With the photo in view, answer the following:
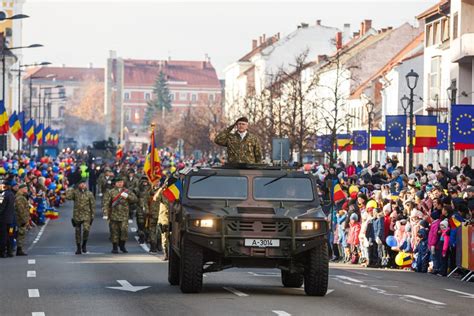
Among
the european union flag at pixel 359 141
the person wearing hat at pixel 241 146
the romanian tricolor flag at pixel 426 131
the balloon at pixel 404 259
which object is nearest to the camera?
the person wearing hat at pixel 241 146

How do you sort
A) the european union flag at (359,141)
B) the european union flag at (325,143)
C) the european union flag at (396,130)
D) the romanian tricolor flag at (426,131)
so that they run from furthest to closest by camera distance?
the european union flag at (325,143)
the european union flag at (359,141)
the european union flag at (396,130)
the romanian tricolor flag at (426,131)

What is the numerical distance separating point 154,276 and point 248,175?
159 inches

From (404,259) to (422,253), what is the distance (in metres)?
1.42

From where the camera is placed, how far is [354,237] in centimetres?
3288

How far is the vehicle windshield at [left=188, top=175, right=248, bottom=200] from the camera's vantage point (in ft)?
68.1

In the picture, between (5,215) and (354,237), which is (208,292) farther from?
(5,215)

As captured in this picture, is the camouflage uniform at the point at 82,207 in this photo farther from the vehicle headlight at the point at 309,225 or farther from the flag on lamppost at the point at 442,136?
the vehicle headlight at the point at 309,225

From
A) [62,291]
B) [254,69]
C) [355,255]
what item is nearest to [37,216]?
[355,255]

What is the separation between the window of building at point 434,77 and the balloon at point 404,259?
123ft

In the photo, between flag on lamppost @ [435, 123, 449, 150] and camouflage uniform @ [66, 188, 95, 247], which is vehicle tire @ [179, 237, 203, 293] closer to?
camouflage uniform @ [66, 188, 95, 247]

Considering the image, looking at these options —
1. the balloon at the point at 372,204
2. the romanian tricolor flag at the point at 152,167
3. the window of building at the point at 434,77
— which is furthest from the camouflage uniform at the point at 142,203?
the window of building at the point at 434,77

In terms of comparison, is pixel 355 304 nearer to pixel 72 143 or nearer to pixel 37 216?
pixel 37 216

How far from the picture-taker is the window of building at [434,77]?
68250 millimetres

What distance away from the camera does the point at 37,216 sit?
5312 centimetres
